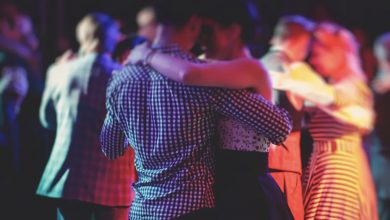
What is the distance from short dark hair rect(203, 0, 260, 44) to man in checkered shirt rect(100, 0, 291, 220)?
0.31 meters

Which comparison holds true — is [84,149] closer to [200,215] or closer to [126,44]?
[126,44]

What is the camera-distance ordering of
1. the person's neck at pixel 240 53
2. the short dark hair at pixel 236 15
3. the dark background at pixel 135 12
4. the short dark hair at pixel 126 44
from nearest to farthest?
the short dark hair at pixel 236 15, the person's neck at pixel 240 53, the short dark hair at pixel 126 44, the dark background at pixel 135 12

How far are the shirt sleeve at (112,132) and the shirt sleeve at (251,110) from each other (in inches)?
17.8

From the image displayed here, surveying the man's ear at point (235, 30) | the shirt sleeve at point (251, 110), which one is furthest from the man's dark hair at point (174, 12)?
the man's ear at point (235, 30)

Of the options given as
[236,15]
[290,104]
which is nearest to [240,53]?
[236,15]

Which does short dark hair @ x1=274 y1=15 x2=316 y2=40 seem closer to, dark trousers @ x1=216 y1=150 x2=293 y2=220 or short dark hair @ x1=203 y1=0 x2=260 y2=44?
short dark hair @ x1=203 y1=0 x2=260 y2=44

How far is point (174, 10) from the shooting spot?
210 cm

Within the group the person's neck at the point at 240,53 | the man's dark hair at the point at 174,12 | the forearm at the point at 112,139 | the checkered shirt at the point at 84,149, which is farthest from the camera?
the checkered shirt at the point at 84,149

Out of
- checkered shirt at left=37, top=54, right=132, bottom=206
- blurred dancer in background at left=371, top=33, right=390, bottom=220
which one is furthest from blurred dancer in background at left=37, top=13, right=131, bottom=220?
blurred dancer in background at left=371, top=33, right=390, bottom=220

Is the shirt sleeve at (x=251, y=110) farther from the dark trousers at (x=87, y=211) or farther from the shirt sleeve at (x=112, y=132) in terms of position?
the dark trousers at (x=87, y=211)

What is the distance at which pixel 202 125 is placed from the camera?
2.00 metres

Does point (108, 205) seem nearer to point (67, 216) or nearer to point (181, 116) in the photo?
point (67, 216)

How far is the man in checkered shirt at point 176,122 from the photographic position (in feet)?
6.41

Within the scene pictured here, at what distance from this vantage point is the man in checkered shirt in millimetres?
1954
